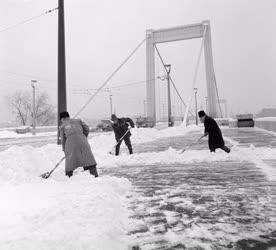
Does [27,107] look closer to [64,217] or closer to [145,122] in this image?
[145,122]

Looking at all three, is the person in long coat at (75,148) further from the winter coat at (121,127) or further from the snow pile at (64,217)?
the winter coat at (121,127)

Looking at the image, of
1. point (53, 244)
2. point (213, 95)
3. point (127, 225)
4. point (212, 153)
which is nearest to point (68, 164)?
point (127, 225)

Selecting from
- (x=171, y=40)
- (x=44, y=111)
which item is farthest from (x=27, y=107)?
(x=171, y=40)

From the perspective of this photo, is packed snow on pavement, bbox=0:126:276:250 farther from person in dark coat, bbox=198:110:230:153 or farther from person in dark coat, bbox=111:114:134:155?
person in dark coat, bbox=111:114:134:155

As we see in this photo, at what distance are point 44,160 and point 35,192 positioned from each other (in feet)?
13.6

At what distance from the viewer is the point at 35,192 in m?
4.82

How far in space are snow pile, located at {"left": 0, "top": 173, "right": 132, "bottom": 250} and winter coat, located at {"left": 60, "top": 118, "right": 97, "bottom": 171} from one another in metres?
0.82

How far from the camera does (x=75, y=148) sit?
20.0ft

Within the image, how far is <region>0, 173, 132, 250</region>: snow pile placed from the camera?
3.00 metres

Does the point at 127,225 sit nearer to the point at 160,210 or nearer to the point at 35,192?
the point at 160,210

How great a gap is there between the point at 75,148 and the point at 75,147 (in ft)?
0.06

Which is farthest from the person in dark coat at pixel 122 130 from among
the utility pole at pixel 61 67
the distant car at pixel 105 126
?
the distant car at pixel 105 126

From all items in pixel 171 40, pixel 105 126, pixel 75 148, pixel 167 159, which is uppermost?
pixel 171 40

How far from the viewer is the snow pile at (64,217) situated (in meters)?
3.00
